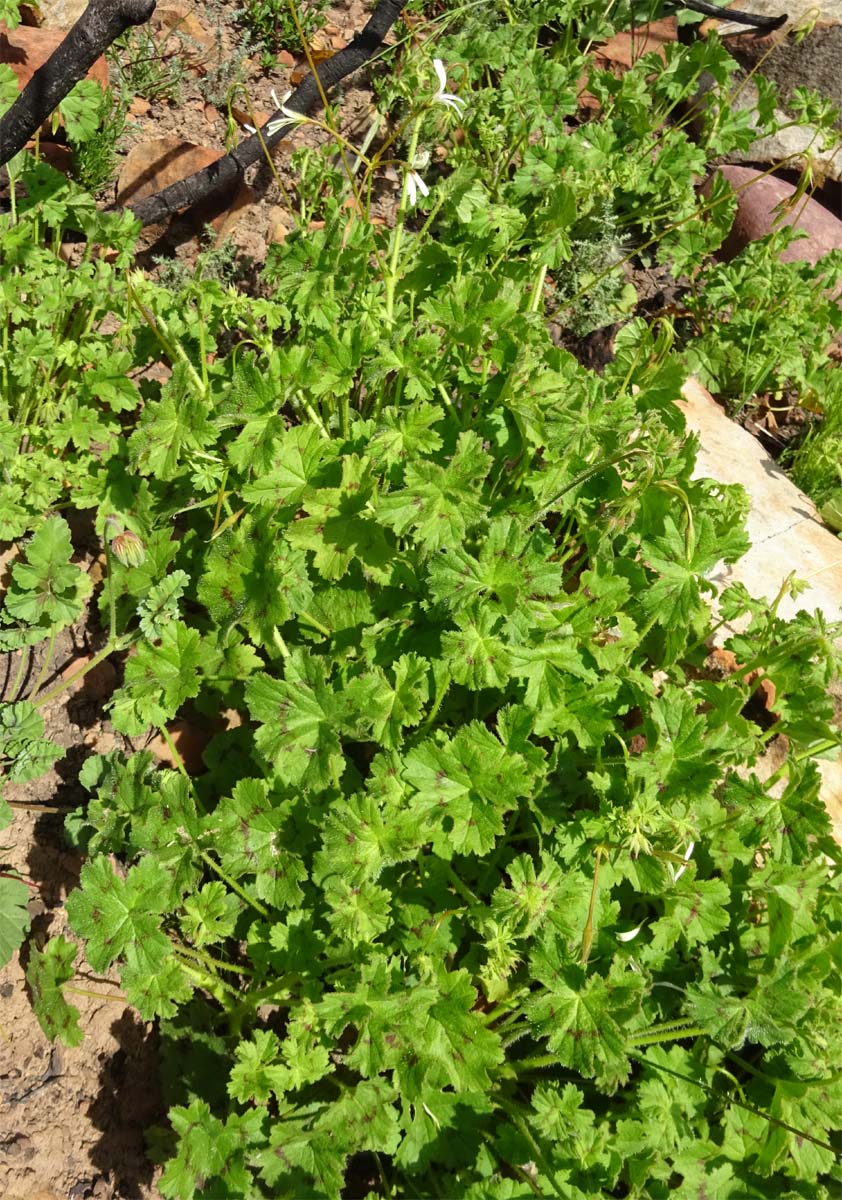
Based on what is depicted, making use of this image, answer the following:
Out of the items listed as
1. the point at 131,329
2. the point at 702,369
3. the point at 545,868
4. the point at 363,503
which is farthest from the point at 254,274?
the point at 545,868

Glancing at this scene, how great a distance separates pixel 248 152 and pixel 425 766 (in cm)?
273

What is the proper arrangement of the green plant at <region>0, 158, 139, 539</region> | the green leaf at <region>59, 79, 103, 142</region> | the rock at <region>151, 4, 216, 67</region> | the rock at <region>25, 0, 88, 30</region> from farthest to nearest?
the rock at <region>151, 4, 216, 67</region> < the rock at <region>25, 0, 88, 30</region> < the green leaf at <region>59, 79, 103, 142</region> < the green plant at <region>0, 158, 139, 539</region>

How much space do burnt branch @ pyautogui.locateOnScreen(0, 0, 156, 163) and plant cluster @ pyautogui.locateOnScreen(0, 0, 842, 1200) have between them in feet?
0.50

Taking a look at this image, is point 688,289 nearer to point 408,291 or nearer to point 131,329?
point 408,291

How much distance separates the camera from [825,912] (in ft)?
8.37

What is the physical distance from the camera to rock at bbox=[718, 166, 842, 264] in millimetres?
4793

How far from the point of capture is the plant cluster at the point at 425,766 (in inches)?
89.3

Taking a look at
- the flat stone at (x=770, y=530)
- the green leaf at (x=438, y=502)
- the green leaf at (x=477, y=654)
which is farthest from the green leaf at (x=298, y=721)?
the flat stone at (x=770, y=530)

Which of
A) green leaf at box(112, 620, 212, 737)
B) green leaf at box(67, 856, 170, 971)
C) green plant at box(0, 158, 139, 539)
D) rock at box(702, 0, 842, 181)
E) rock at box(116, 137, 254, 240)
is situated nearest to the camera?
green leaf at box(67, 856, 170, 971)

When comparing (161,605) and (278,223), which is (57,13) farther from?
(161,605)

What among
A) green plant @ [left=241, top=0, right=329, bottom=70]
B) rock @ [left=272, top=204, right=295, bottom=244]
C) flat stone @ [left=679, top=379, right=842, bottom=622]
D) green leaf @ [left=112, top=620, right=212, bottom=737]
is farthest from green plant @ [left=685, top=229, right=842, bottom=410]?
green leaf @ [left=112, top=620, right=212, bottom=737]

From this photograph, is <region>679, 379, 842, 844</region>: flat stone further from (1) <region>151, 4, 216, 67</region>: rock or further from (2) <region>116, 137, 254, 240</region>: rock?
(1) <region>151, 4, 216, 67</region>: rock

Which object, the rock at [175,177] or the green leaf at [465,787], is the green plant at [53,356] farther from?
the green leaf at [465,787]

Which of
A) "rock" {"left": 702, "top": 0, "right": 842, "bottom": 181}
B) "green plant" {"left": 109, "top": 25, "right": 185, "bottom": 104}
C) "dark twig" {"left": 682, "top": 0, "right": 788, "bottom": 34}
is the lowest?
"green plant" {"left": 109, "top": 25, "right": 185, "bottom": 104}
